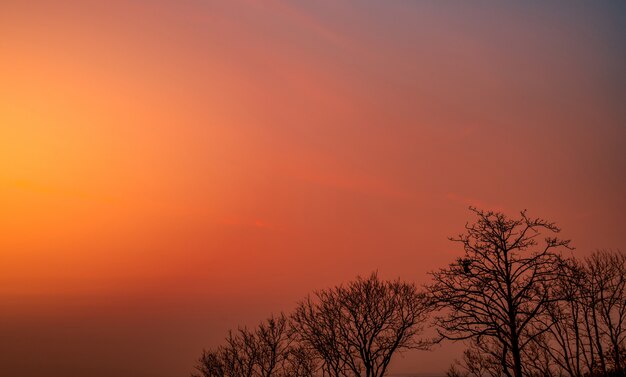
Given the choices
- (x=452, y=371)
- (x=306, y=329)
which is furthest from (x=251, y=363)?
(x=452, y=371)

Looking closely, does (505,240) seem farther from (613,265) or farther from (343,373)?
(343,373)

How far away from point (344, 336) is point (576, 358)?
2255cm

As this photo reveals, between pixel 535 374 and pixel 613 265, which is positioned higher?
pixel 613 265

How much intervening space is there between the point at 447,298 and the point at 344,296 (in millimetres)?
30047

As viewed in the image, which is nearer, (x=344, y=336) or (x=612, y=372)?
(x=612, y=372)

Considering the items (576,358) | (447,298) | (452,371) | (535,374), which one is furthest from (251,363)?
(447,298)

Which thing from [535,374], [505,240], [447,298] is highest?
[505,240]

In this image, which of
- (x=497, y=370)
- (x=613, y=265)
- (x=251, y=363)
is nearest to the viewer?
(x=613, y=265)

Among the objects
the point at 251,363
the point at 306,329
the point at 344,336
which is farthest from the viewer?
the point at 251,363

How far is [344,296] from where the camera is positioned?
50.4 metres

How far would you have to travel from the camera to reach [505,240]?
2206 cm

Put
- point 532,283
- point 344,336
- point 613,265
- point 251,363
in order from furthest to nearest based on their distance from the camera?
point 251,363, point 344,336, point 613,265, point 532,283

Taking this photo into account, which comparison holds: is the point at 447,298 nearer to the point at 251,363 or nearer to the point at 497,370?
the point at 497,370

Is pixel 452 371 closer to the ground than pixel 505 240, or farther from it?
closer to the ground
